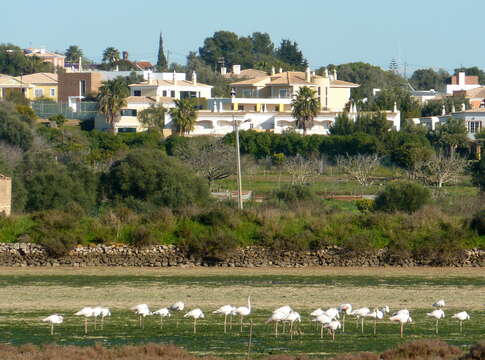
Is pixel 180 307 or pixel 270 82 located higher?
pixel 270 82

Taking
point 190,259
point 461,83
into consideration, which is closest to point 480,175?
point 190,259

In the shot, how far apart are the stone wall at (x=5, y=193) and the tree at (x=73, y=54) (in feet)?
464

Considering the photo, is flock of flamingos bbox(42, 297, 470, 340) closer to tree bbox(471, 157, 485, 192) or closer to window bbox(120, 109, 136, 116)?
tree bbox(471, 157, 485, 192)

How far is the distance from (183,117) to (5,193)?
51441 millimetres

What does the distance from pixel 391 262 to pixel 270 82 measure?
81103mm

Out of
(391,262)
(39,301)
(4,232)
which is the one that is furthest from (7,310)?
(391,262)

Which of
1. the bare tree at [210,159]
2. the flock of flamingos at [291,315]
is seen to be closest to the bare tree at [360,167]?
the bare tree at [210,159]

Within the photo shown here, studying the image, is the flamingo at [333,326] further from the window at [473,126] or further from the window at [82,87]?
the window at [82,87]

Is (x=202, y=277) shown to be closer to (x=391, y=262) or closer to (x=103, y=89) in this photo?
(x=391, y=262)

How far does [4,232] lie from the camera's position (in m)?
40.5

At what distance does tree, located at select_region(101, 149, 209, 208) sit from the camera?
49.9 meters

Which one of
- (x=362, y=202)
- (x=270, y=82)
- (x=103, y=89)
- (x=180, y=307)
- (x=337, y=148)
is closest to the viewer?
(x=180, y=307)

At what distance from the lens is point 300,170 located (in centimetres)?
7569

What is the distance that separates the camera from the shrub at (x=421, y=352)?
66.2ft
